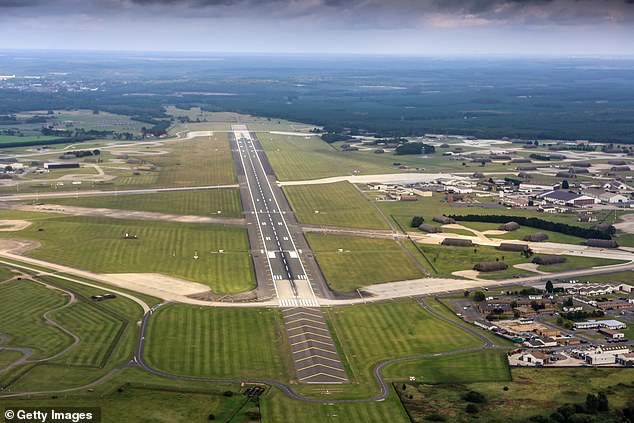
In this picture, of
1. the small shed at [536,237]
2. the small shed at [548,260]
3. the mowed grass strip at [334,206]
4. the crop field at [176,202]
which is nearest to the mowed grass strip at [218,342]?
the small shed at [548,260]

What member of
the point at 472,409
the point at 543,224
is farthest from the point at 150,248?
the point at 472,409

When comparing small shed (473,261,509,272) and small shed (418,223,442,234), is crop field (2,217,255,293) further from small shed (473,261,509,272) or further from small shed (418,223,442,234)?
small shed (473,261,509,272)

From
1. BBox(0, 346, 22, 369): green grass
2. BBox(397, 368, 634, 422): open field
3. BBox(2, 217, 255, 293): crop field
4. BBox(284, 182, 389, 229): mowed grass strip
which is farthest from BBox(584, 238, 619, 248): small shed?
BBox(0, 346, 22, 369): green grass

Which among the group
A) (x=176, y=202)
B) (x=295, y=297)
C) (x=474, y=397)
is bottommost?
(x=176, y=202)

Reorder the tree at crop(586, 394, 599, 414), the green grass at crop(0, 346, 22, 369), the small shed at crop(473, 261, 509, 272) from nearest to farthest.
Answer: the tree at crop(586, 394, 599, 414) < the green grass at crop(0, 346, 22, 369) < the small shed at crop(473, 261, 509, 272)

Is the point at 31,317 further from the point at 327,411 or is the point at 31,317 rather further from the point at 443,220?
the point at 443,220

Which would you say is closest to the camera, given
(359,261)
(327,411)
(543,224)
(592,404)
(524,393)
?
(592,404)

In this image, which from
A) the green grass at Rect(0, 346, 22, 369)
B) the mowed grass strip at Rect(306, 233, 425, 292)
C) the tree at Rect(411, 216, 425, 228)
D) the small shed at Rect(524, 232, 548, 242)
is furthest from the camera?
the tree at Rect(411, 216, 425, 228)

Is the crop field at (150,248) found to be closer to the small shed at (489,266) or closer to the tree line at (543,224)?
the small shed at (489,266)
